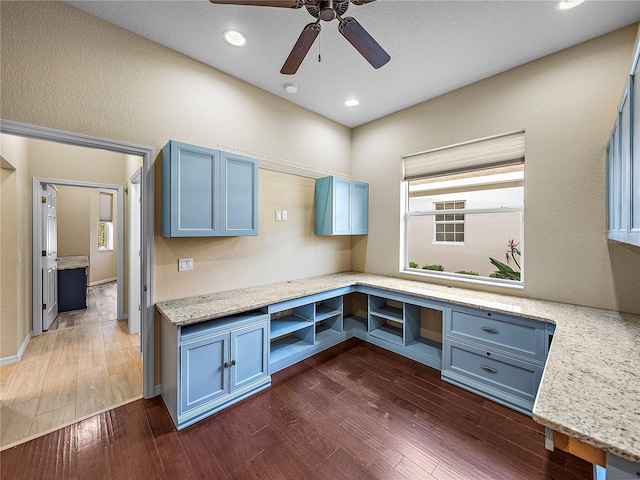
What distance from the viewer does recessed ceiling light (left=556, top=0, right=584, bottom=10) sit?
1.82m

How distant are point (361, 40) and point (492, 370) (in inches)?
108

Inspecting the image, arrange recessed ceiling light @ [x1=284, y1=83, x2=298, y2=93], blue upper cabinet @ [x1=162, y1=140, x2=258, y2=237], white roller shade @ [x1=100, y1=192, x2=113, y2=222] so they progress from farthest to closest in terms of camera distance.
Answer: white roller shade @ [x1=100, y1=192, x2=113, y2=222]
recessed ceiling light @ [x1=284, y1=83, x2=298, y2=93]
blue upper cabinet @ [x1=162, y1=140, x2=258, y2=237]

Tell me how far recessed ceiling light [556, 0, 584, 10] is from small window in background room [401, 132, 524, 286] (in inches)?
38.5

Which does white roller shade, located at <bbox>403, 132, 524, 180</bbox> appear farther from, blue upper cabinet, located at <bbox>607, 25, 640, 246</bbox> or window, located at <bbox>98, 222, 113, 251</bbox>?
window, located at <bbox>98, 222, 113, 251</bbox>

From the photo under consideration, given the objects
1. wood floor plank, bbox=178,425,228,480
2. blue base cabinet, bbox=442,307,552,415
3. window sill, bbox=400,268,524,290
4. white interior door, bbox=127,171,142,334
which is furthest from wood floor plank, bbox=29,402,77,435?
window sill, bbox=400,268,524,290

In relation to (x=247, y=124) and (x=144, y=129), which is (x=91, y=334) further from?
(x=247, y=124)

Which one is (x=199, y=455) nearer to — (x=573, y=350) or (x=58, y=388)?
(x=58, y=388)

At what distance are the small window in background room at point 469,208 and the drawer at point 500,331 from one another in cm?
68

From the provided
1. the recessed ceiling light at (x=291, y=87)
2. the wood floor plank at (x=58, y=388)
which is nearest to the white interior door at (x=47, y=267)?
the wood floor plank at (x=58, y=388)

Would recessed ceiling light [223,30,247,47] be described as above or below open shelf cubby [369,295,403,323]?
above

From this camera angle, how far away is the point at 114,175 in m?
4.09

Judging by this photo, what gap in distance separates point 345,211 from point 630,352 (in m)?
2.70

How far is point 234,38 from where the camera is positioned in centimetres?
223

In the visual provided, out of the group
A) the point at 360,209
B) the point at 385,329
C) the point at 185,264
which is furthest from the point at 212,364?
the point at 360,209
